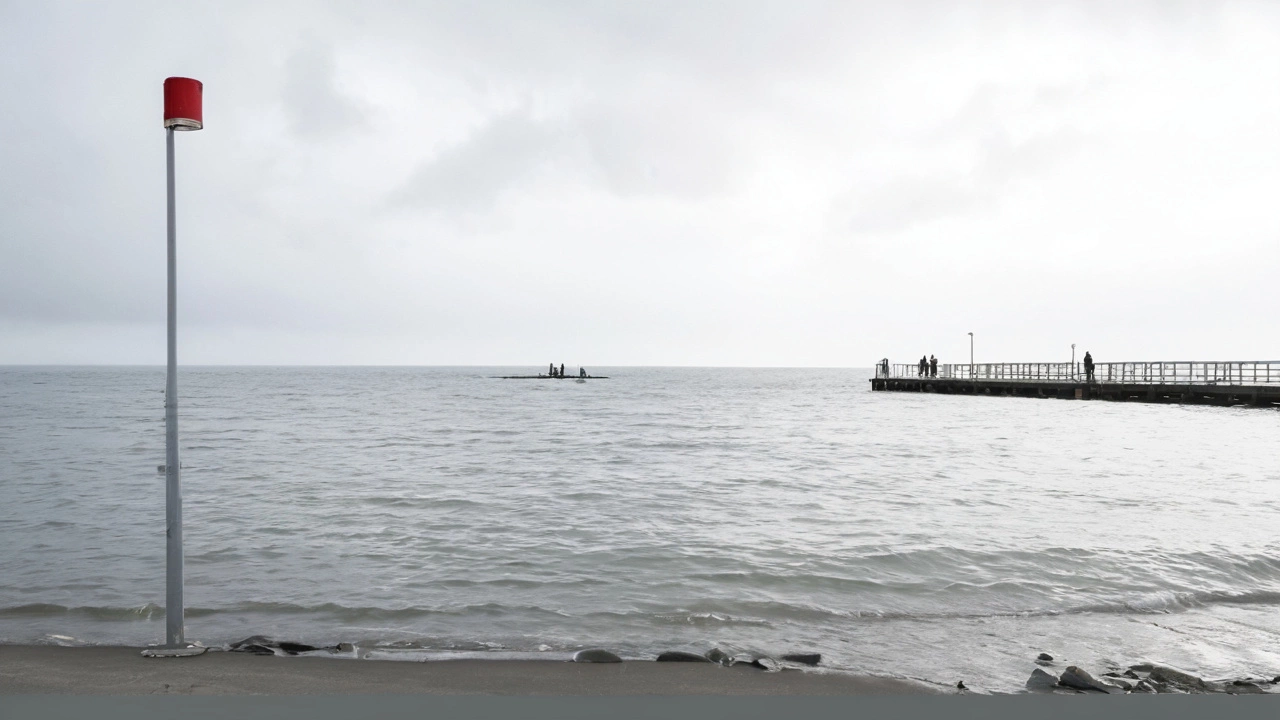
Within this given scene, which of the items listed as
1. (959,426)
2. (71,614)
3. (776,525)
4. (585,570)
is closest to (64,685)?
(71,614)

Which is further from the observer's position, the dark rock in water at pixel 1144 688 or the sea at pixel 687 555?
the sea at pixel 687 555

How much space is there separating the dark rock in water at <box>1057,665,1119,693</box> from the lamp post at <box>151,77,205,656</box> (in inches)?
243

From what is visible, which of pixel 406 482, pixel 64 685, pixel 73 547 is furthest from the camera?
pixel 406 482

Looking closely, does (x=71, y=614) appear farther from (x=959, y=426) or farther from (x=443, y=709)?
(x=959, y=426)

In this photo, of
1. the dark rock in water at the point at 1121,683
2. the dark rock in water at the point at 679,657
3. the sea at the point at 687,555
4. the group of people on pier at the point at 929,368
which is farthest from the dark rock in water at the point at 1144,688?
the group of people on pier at the point at 929,368

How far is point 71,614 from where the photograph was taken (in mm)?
7512

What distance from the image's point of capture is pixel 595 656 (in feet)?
19.4

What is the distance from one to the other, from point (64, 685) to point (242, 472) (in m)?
15.4

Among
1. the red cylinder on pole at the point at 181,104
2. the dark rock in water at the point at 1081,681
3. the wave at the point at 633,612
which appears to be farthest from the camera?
the wave at the point at 633,612

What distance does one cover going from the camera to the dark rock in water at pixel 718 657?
5.88 metres

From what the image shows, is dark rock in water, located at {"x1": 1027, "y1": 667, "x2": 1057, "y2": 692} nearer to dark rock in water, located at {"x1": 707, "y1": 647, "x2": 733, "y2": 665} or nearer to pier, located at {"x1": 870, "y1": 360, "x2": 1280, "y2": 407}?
dark rock in water, located at {"x1": 707, "y1": 647, "x2": 733, "y2": 665}

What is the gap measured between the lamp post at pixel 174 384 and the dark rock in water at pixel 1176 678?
6.93 m

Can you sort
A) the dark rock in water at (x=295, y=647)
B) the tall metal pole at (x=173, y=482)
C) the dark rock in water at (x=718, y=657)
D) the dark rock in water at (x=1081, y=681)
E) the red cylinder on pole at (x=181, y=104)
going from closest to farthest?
the dark rock in water at (x=1081, y=681) → the red cylinder on pole at (x=181, y=104) → the tall metal pole at (x=173, y=482) → the dark rock in water at (x=718, y=657) → the dark rock in water at (x=295, y=647)

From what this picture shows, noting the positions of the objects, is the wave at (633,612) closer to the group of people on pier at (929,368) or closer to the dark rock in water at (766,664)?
the dark rock in water at (766,664)
